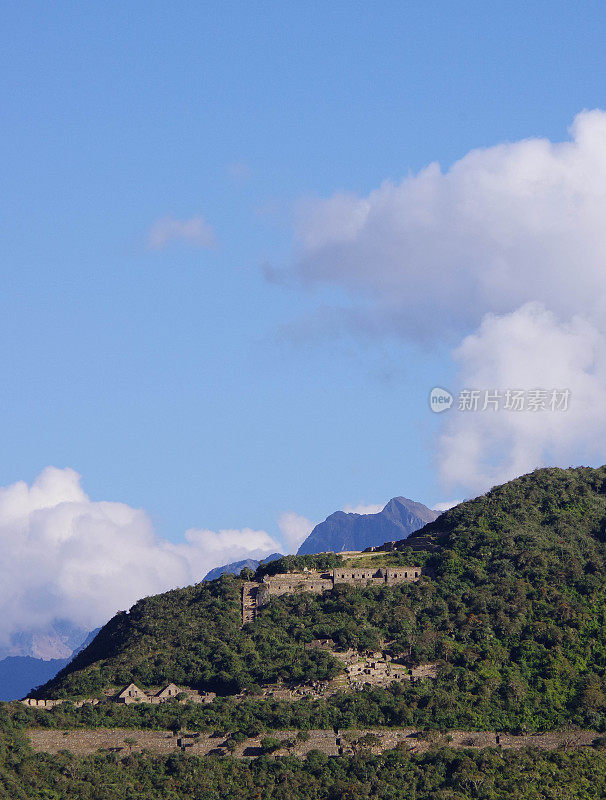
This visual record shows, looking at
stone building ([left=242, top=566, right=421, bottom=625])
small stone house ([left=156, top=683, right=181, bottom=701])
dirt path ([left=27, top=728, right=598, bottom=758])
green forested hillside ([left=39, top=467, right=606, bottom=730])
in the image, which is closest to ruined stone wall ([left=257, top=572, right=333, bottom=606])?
stone building ([left=242, top=566, right=421, bottom=625])

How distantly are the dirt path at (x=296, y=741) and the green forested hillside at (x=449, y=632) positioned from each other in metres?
1.98

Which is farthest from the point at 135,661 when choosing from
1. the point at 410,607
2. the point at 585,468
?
the point at 585,468

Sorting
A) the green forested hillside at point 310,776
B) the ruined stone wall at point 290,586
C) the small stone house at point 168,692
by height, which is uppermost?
the ruined stone wall at point 290,586

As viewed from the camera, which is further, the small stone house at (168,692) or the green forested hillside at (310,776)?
the small stone house at (168,692)

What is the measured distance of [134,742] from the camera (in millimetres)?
121812

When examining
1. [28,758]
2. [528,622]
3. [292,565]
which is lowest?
[28,758]

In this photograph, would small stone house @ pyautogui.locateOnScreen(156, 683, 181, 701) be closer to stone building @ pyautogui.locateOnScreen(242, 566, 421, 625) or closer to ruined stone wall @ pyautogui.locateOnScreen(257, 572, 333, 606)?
stone building @ pyautogui.locateOnScreen(242, 566, 421, 625)

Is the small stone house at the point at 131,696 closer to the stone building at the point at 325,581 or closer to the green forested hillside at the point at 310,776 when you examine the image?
the green forested hillside at the point at 310,776

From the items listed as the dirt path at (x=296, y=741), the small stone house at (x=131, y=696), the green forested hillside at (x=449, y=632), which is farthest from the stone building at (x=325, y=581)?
the dirt path at (x=296, y=741)

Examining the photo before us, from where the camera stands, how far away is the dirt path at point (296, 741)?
120188mm

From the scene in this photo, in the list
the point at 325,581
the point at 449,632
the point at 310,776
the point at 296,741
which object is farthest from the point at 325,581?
the point at 310,776

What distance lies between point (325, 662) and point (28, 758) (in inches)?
1141

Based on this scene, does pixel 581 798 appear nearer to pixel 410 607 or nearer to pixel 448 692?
pixel 448 692

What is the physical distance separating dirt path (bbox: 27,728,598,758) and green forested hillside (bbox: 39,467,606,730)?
198 cm
